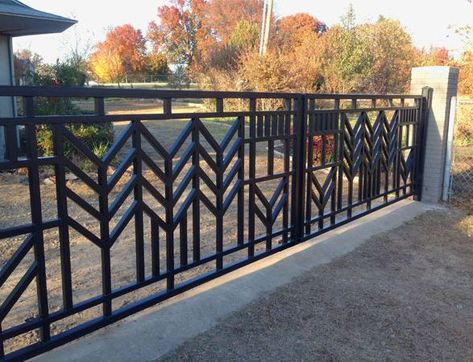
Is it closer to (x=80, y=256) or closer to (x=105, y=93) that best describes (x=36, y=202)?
(x=105, y=93)

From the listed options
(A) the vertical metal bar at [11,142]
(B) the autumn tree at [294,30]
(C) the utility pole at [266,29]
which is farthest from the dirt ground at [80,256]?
(B) the autumn tree at [294,30]

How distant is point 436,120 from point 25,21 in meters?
7.11

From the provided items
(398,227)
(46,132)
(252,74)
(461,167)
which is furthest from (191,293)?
(252,74)

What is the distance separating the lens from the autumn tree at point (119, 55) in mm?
41531

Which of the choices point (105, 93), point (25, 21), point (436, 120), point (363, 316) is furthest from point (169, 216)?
point (25, 21)

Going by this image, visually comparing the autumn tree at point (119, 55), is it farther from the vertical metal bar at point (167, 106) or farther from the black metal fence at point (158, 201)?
the vertical metal bar at point (167, 106)

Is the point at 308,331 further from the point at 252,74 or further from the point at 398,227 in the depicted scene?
the point at 252,74

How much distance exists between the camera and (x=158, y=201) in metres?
3.30

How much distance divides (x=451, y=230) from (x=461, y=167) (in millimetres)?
4152

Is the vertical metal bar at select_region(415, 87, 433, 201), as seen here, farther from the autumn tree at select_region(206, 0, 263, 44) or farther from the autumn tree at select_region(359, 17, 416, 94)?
the autumn tree at select_region(206, 0, 263, 44)

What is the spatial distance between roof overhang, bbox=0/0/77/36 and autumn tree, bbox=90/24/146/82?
3059 cm

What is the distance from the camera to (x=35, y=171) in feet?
8.35

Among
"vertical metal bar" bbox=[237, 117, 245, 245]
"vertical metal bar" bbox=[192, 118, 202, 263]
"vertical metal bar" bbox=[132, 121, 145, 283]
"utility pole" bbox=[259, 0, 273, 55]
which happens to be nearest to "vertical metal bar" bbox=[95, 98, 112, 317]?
"vertical metal bar" bbox=[132, 121, 145, 283]

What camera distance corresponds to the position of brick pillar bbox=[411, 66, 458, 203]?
6723 mm
